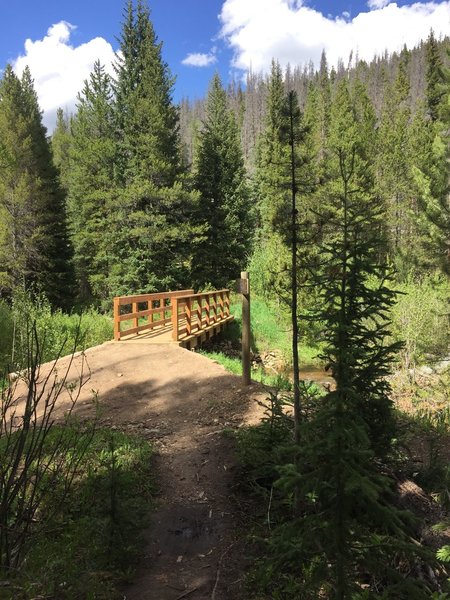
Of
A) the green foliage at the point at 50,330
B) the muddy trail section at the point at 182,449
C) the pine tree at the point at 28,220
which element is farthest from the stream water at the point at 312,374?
the pine tree at the point at 28,220

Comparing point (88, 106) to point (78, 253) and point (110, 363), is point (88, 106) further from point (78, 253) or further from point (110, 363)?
point (110, 363)

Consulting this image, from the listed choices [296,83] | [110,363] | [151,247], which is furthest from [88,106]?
[296,83]

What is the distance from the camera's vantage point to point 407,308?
505 inches

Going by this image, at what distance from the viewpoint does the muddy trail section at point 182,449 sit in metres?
3.22

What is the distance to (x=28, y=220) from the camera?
21.4m

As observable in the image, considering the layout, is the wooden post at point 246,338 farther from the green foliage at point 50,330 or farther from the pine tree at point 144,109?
the pine tree at point 144,109

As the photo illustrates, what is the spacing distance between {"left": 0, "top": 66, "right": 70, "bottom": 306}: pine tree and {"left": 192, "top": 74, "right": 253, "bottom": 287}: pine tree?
26.2 feet

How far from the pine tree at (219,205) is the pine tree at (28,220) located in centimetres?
799

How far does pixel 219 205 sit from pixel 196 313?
1278 centimetres

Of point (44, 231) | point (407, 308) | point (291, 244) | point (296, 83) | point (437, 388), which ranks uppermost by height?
point (296, 83)

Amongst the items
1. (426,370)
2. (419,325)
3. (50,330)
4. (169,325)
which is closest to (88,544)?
(50,330)

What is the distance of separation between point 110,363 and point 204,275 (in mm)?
16304

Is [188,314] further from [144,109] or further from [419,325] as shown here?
[144,109]

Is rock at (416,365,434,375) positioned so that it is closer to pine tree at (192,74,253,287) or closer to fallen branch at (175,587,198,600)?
fallen branch at (175,587,198,600)
